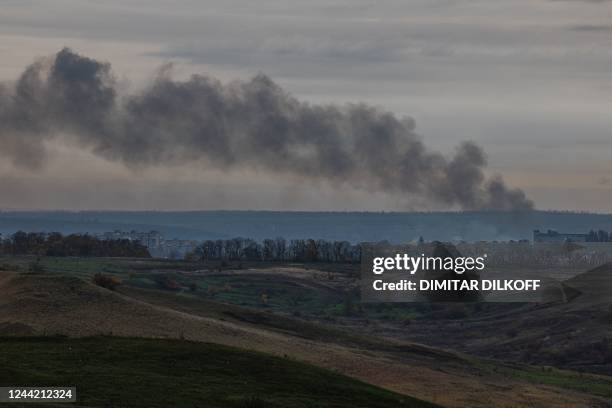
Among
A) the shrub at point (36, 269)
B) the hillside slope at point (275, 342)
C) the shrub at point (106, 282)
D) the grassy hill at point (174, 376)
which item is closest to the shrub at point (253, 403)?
the grassy hill at point (174, 376)

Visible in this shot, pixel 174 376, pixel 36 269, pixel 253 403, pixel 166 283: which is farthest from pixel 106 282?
pixel 166 283

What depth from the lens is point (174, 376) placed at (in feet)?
191

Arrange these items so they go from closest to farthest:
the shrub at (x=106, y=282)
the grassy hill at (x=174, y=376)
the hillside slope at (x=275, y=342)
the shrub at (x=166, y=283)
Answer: the grassy hill at (x=174, y=376)
the hillside slope at (x=275, y=342)
the shrub at (x=106, y=282)
the shrub at (x=166, y=283)

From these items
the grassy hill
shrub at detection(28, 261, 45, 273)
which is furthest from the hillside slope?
shrub at detection(28, 261, 45, 273)

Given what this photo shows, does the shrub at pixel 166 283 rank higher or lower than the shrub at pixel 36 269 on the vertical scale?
lower

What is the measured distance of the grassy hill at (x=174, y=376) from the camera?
174ft

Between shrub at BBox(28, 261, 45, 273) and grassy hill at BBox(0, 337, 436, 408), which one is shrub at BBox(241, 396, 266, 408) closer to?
grassy hill at BBox(0, 337, 436, 408)

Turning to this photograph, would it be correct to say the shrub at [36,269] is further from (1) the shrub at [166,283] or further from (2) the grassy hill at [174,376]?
(2) the grassy hill at [174,376]

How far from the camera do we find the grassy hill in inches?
2092

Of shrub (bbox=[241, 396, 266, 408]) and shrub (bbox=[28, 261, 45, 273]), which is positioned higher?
shrub (bbox=[28, 261, 45, 273])

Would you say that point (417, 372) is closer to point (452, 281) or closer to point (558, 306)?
point (558, 306)

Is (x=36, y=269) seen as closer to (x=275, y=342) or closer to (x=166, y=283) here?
(x=166, y=283)

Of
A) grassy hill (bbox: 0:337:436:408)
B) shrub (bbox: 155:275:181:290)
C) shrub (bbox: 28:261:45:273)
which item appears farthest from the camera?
shrub (bbox: 155:275:181:290)

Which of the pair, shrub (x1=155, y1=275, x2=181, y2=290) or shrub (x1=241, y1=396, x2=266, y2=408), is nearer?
shrub (x1=241, y1=396, x2=266, y2=408)
